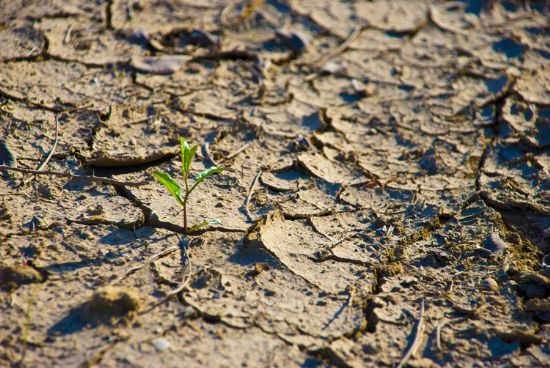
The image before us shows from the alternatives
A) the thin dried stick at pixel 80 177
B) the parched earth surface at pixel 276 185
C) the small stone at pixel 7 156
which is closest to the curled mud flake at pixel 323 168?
the parched earth surface at pixel 276 185

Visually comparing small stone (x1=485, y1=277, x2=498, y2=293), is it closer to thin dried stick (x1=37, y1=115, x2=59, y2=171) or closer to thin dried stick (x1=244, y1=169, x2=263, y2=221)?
thin dried stick (x1=244, y1=169, x2=263, y2=221)

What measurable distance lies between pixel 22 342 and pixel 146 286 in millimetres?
455

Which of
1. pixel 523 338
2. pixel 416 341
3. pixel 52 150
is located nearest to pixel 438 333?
pixel 416 341

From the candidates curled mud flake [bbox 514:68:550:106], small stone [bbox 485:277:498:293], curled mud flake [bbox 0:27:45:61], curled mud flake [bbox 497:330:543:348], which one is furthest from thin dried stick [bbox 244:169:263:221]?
curled mud flake [bbox 514:68:550:106]

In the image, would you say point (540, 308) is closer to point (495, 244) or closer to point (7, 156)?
point (495, 244)

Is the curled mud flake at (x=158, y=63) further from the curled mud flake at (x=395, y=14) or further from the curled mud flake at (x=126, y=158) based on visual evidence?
the curled mud flake at (x=395, y=14)

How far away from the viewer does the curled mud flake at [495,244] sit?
2.54m

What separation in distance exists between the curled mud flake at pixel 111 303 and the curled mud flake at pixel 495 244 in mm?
1476

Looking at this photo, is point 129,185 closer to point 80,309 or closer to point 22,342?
point 80,309

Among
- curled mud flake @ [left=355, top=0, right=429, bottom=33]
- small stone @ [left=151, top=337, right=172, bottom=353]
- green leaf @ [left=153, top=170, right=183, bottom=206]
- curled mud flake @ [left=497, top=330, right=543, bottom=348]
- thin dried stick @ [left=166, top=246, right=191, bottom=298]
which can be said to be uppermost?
curled mud flake @ [left=355, top=0, right=429, bottom=33]

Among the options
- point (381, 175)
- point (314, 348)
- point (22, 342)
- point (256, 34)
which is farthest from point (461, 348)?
point (256, 34)

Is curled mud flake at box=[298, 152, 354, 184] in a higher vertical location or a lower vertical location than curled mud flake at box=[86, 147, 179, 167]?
higher

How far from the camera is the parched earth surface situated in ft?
6.91

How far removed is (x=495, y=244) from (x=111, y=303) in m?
1.59
